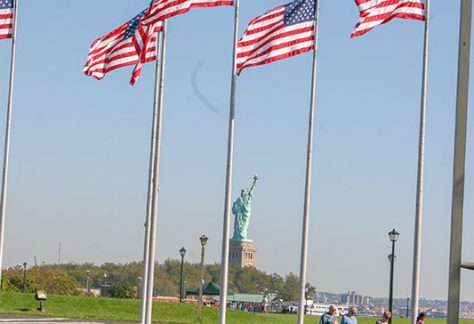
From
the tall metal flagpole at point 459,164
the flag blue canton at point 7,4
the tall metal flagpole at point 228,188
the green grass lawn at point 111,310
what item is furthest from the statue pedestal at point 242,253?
the tall metal flagpole at point 459,164

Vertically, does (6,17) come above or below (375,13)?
above

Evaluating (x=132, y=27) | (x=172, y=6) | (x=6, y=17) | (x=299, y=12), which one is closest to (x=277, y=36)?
(x=299, y=12)

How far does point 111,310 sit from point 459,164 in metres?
47.0

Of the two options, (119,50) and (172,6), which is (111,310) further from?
(172,6)

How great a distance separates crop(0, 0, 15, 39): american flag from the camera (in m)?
32.7

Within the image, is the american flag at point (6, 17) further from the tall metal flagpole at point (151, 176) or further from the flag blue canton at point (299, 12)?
the flag blue canton at point (299, 12)

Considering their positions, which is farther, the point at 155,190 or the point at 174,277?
the point at 174,277

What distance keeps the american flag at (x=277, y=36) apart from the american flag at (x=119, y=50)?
345 centimetres

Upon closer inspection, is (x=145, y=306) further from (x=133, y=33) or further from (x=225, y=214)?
(x=133, y=33)

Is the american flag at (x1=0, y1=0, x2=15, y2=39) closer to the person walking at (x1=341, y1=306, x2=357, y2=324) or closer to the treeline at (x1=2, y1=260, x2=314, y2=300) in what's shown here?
the person walking at (x1=341, y1=306, x2=357, y2=324)

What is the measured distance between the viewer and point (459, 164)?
6.31m

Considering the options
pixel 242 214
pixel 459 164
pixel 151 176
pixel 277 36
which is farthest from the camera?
pixel 242 214

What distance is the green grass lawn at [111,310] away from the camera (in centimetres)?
4891

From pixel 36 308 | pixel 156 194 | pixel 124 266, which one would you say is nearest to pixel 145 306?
pixel 156 194
